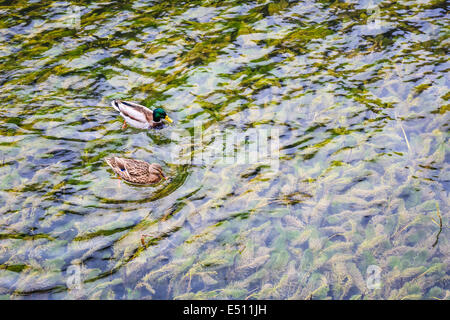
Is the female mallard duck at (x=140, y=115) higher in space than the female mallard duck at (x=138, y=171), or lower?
higher

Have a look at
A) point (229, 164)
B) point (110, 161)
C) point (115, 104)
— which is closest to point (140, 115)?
point (115, 104)

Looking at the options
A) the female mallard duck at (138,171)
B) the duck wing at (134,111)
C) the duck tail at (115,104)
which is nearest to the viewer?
the female mallard duck at (138,171)

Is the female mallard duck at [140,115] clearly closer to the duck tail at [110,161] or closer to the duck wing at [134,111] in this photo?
the duck wing at [134,111]

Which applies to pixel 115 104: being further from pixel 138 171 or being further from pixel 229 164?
pixel 229 164

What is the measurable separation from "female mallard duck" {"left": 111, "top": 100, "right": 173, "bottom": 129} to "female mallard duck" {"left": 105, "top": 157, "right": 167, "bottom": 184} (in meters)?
1.01

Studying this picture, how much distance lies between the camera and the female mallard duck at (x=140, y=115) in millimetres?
6551

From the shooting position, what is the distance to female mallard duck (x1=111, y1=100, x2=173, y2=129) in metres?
6.55

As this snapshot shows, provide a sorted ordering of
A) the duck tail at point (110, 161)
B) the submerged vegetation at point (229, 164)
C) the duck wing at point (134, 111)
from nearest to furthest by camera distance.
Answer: the submerged vegetation at point (229, 164) → the duck tail at point (110, 161) → the duck wing at point (134, 111)

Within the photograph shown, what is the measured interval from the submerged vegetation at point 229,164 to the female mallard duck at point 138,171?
0.17 m

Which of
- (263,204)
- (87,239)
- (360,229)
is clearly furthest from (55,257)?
(360,229)

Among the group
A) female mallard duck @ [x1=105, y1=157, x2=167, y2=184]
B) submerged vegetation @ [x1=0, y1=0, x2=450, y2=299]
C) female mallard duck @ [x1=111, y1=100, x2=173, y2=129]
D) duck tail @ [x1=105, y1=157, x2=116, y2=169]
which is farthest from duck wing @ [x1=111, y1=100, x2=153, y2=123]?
female mallard duck @ [x1=105, y1=157, x2=167, y2=184]

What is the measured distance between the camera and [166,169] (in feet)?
19.5

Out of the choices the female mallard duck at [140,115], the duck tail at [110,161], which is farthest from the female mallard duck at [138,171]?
the female mallard duck at [140,115]

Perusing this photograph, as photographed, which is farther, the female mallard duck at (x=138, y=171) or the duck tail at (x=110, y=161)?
the duck tail at (x=110, y=161)
